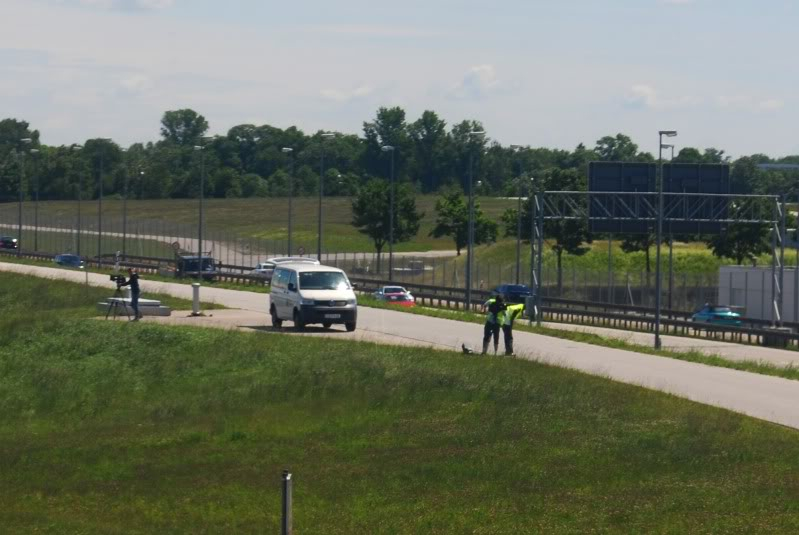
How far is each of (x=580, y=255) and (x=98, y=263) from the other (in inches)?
1209

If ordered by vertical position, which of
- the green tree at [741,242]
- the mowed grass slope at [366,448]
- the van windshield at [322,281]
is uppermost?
the green tree at [741,242]

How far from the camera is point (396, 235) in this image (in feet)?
352

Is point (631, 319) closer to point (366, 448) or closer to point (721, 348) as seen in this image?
point (721, 348)

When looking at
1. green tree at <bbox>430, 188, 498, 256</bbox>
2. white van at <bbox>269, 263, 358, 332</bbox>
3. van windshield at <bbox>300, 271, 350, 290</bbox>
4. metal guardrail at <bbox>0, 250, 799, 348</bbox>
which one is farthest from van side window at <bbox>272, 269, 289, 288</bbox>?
green tree at <bbox>430, 188, 498, 256</bbox>

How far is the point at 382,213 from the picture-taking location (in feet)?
341

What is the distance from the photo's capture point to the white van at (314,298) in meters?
41.0

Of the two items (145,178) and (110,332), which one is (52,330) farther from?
(145,178)

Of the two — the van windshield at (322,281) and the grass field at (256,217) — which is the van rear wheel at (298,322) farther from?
the grass field at (256,217)

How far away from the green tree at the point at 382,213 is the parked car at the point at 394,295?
34.9 m

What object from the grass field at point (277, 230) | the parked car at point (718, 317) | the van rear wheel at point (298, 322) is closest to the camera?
the van rear wheel at point (298, 322)

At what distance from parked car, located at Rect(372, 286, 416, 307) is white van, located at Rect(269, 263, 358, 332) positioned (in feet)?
72.8

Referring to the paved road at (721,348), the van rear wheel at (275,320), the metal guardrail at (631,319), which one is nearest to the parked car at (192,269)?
the metal guardrail at (631,319)

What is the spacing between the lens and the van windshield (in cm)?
4162

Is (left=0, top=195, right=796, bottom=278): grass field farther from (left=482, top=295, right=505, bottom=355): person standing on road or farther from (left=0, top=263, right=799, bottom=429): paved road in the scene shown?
(left=482, top=295, right=505, bottom=355): person standing on road
